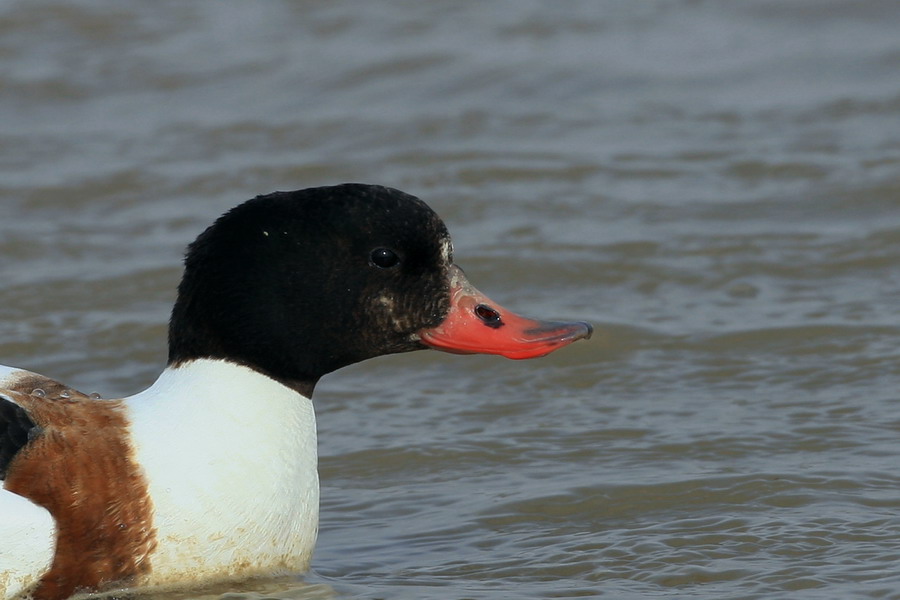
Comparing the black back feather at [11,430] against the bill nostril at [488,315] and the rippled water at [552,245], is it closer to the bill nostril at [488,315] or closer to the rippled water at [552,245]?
the rippled water at [552,245]

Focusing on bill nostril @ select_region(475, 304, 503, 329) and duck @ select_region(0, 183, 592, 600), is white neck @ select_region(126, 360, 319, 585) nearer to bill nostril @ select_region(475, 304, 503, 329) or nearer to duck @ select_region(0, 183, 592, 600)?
duck @ select_region(0, 183, 592, 600)

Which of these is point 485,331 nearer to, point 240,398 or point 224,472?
point 240,398

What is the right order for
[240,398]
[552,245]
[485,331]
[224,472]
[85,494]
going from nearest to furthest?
[85,494]
[224,472]
[240,398]
[485,331]
[552,245]

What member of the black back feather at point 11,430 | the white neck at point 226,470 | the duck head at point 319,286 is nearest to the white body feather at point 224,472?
the white neck at point 226,470

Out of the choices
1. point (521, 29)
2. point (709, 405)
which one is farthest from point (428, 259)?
point (521, 29)

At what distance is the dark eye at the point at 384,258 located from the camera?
5.50 m

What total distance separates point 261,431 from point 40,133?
281 inches

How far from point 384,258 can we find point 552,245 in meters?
4.14

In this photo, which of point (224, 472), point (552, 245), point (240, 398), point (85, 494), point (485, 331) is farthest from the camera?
point (552, 245)

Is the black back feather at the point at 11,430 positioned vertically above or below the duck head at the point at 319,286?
below

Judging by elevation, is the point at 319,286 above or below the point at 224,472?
above

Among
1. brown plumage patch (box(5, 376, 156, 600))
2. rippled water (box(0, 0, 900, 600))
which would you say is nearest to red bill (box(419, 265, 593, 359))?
rippled water (box(0, 0, 900, 600))

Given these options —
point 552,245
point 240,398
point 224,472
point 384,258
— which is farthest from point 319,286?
point 552,245

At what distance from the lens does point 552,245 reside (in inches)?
376
